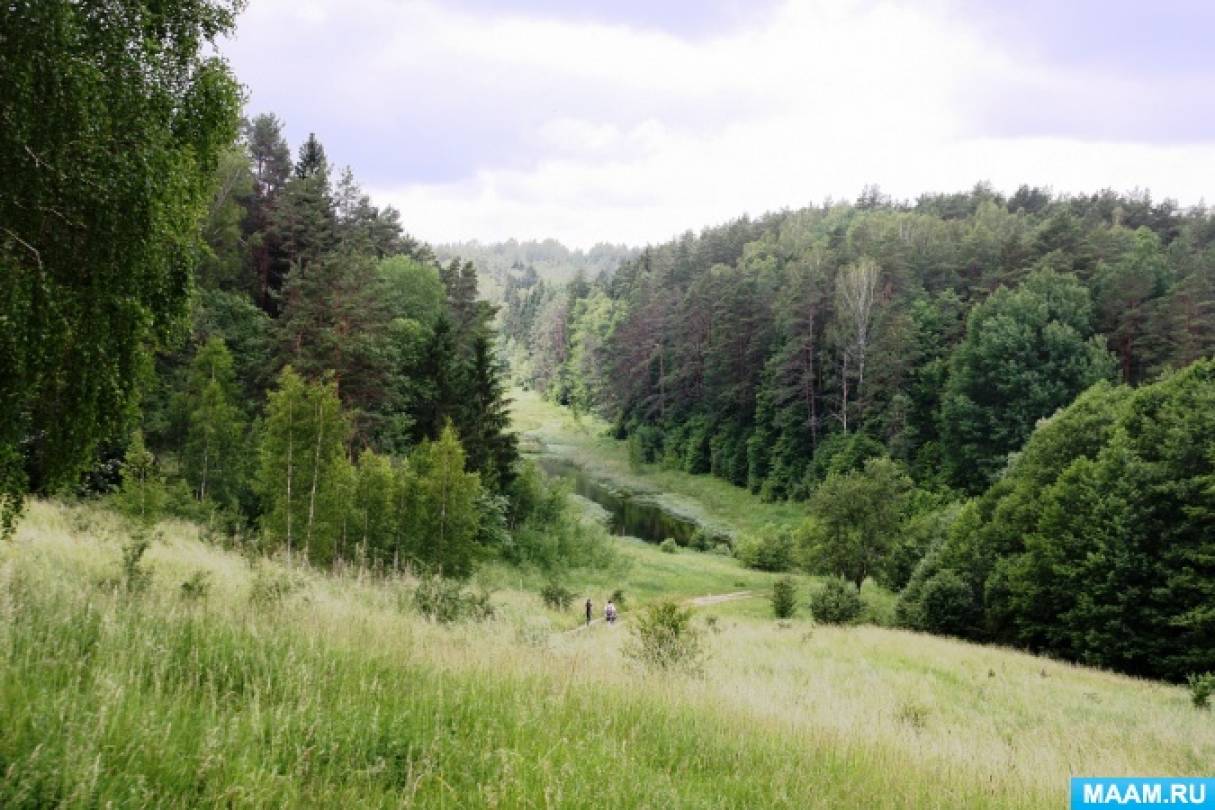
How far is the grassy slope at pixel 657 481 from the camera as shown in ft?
232

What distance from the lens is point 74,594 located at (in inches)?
254

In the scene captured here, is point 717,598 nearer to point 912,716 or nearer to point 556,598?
point 556,598

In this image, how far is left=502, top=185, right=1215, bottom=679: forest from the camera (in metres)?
29.7

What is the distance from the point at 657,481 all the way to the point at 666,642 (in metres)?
73.0

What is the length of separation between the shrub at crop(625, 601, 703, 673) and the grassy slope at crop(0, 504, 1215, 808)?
2164 millimetres

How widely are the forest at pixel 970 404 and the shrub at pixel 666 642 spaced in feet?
83.4

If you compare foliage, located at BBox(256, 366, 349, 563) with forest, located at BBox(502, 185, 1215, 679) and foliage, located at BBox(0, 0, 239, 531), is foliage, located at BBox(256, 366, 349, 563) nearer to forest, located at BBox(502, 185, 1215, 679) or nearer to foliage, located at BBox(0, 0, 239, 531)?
foliage, located at BBox(0, 0, 239, 531)

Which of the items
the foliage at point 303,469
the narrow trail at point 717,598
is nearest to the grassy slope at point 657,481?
the narrow trail at point 717,598

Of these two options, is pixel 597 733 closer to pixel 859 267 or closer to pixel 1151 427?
pixel 1151 427

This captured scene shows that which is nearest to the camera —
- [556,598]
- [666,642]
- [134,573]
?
[134,573]

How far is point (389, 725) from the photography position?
4.57m

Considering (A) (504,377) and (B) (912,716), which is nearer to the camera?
(B) (912,716)

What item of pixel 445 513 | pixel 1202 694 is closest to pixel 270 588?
pixel 445 513

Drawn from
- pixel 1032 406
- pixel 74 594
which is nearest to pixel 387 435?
pixel 74 594
